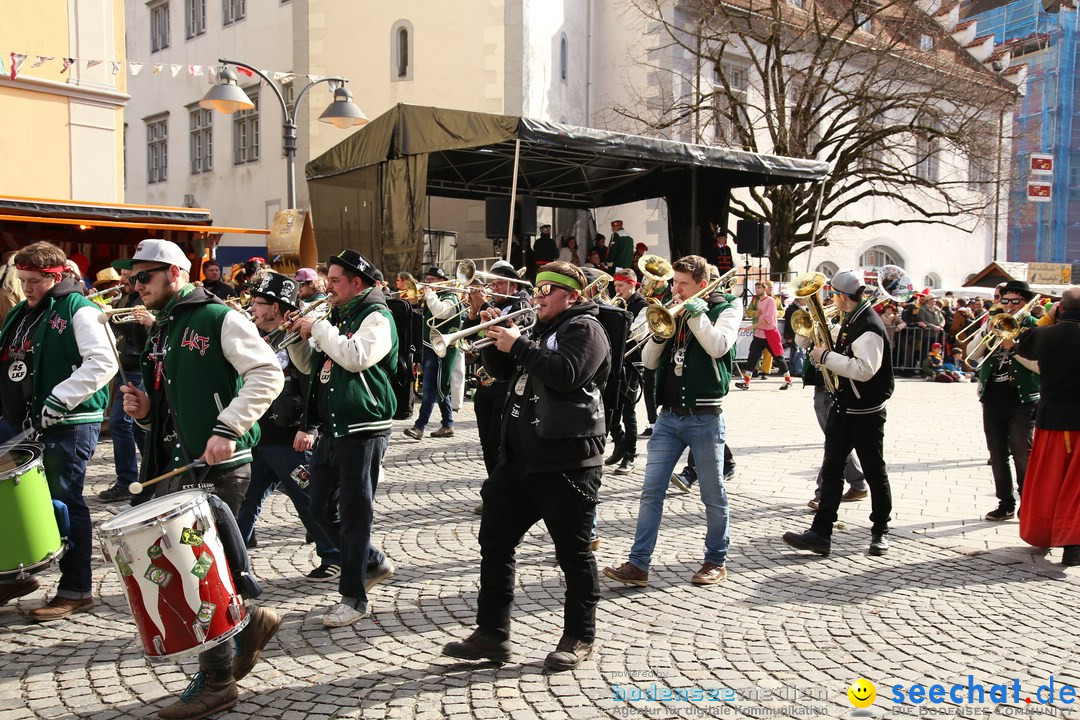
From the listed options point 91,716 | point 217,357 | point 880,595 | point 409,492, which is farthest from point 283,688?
point 409,492

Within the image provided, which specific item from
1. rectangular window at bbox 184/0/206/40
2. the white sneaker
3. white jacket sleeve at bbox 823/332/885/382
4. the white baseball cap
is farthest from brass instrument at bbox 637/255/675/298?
rectangular window at bbox 184/0/206/40

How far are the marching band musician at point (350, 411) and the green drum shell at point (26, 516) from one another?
1.29m

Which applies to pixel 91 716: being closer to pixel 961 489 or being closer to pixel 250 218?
pixel 961 489

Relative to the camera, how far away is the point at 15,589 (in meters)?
4.89

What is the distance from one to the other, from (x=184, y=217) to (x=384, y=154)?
3.03 meters

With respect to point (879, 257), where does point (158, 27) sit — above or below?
above

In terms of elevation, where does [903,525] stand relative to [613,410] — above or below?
below

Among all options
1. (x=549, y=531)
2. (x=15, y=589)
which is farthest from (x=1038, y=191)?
(x=15, y=589)

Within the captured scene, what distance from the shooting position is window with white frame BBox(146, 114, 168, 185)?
2964cm

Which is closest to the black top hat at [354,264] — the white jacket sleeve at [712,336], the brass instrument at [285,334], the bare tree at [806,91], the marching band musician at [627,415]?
the brass instrument at [285,334]

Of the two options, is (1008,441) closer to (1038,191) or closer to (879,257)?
(879,257)

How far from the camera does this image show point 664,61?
82.4ft

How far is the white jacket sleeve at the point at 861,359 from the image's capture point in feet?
19.2

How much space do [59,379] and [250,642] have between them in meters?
1.98
